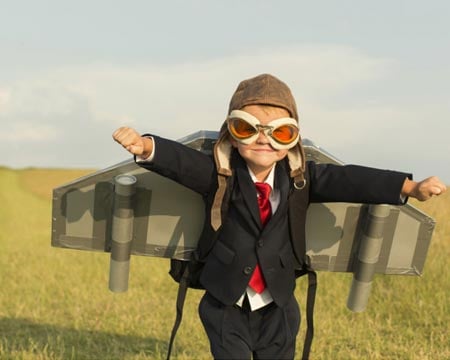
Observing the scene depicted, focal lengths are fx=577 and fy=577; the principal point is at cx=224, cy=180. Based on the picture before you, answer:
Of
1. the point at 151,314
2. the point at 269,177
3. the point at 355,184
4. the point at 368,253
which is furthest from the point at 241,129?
the point at 151,314

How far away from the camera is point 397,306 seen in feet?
23.9

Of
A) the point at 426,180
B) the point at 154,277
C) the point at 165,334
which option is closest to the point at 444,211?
the point at 154,277

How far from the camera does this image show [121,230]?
3.71 meters

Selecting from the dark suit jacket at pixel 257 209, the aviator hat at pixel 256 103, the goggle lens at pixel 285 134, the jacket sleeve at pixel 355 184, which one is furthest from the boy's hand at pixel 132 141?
the jacket sleeve at pixel 355 184

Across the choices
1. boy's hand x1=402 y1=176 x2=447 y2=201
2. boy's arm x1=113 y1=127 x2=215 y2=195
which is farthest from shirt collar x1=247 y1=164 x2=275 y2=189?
boy's hand x1=402 y1=176 x2=447 y2=201

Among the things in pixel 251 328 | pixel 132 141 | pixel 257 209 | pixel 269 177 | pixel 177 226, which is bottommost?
pixel 251 328

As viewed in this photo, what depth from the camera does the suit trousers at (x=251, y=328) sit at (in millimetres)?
3281

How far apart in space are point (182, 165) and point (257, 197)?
45 cm

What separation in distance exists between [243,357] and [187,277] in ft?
2.05

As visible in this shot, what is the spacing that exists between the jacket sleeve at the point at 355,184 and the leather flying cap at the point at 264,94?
39 cm

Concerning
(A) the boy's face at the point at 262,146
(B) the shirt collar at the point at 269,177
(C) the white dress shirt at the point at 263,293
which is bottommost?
(C) the white dress shirt at the point at 263,293

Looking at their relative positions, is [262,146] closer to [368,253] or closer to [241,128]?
[241,128]

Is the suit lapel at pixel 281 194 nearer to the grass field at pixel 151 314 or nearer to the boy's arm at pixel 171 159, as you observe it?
the boy's arm at pixel 171 159

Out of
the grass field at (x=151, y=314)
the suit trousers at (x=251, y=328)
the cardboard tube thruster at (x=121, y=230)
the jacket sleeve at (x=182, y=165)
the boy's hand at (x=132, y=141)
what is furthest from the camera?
the grass field at (x=151, y=314)
